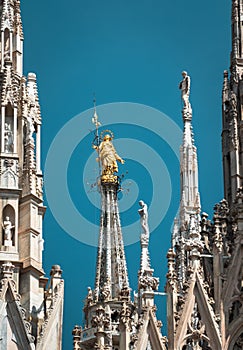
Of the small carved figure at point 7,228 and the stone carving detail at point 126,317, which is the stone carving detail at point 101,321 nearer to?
the stone carving detail at point 126,317

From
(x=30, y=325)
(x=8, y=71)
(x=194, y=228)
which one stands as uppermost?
(x=8, y=71)

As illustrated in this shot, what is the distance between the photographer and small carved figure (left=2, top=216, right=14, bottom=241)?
53906 millimetres

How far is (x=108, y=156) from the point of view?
2891 inches

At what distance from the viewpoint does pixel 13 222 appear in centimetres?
5425

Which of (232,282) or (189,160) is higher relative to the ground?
(189,160)

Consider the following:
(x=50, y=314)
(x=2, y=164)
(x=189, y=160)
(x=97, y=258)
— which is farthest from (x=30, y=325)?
(x=97, y=258)

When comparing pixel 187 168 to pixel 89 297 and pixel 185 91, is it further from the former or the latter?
pixel 89 297

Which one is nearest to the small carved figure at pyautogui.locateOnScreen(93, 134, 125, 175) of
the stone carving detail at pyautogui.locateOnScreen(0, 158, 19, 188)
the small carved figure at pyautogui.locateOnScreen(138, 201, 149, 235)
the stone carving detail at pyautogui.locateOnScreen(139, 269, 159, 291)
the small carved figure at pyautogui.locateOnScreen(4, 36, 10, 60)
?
the small carved figure at pyautogui.locateOnScreen(138, 201, 149, 235)

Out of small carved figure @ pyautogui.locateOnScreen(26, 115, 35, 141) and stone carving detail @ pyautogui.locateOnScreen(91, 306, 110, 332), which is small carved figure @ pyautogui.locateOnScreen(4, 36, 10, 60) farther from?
stone carving detail @ pyautogui.locateOnScreen(91, 306, 110, 332)

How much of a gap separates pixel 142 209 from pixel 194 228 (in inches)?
92.4

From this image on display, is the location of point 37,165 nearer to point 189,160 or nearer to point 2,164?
point 2,164

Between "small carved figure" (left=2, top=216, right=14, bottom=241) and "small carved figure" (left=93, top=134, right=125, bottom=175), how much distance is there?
58.6ft

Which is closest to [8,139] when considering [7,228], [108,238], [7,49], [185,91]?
[7,228]

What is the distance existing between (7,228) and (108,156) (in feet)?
64.6
